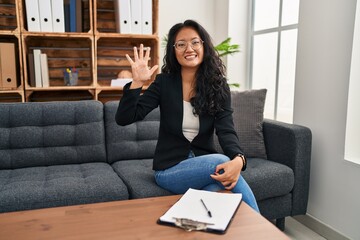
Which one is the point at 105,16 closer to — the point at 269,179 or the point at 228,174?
the point at 269,179

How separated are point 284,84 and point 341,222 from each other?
1.21m

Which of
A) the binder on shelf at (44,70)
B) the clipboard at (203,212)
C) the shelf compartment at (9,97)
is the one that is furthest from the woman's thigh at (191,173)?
the shelf compartment at (9,97)

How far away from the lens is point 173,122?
5.43 feet

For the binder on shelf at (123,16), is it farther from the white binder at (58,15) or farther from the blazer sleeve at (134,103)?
the blazer sleeve at (134,103)

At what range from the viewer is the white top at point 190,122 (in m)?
1.68

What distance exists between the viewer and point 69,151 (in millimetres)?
2102

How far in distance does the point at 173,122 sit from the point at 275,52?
1614 millimetres

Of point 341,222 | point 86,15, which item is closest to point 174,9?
point 86,15

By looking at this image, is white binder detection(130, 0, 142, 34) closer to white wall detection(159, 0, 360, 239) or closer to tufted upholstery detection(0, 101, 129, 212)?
tufted upholstery detection(0, 101, 129, 212)

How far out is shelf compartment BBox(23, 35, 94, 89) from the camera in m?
2.81

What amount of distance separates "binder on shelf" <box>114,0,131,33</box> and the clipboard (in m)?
1.86

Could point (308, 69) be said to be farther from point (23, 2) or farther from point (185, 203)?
point (23, 2)

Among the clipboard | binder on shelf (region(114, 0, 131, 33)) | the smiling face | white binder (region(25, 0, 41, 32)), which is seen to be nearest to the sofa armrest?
the smiling face

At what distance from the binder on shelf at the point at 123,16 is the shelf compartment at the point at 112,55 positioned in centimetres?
29
